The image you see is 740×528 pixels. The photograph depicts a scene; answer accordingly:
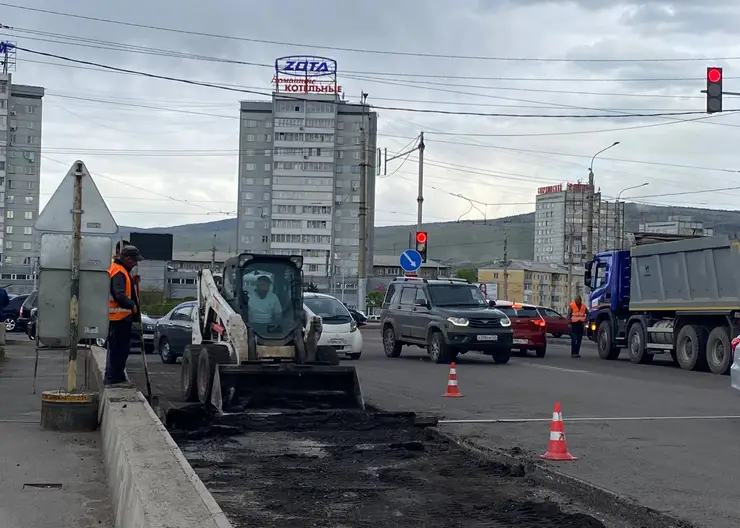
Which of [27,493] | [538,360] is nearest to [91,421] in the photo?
[27,493]

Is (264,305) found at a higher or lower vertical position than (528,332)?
higher

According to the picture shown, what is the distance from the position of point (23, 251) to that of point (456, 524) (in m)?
114

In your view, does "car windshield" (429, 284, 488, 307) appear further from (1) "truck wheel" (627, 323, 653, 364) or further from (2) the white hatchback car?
(1) "truck wheel" (627, 323, 653, 364)

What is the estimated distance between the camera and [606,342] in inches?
1154

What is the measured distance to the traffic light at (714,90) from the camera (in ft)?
69.5

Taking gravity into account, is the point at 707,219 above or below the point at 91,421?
above

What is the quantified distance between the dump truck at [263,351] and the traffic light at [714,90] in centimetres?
1107

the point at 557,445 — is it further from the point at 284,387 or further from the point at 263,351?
the point at 263,351

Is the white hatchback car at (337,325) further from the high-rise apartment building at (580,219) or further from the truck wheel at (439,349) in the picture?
the high-rise apartment building at (580,219)

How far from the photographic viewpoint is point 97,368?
14234mm

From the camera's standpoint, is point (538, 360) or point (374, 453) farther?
point (538, 360)

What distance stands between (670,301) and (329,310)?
342 inches

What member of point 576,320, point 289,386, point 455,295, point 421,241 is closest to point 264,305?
point 289,386

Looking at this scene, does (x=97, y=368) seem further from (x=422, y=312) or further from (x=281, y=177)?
(x=281, y=177)
